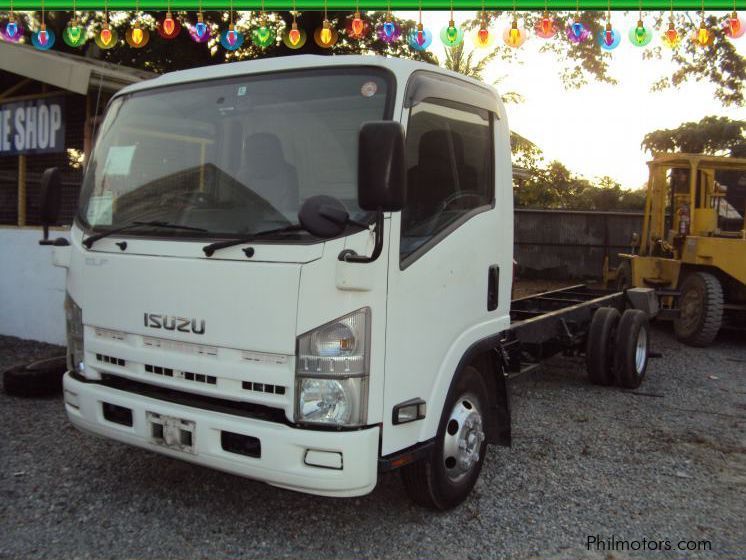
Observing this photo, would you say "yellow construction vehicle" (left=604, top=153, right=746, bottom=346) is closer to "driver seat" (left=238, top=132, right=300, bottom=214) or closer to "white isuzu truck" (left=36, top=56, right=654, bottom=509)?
"white isuzu truck" (left=36, top=56, right=654, bottom=509)

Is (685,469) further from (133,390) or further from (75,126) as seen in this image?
(75,126)

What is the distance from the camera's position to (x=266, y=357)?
301 centimetres

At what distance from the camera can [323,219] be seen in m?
2.87

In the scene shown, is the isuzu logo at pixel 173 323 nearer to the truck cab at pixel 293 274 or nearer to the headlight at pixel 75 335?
the truck cab at pixel 293 274

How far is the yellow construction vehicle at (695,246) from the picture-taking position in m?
9.18

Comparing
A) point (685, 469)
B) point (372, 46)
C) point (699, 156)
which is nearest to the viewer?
point (685, 469)

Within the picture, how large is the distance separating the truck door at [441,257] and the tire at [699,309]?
237 inches

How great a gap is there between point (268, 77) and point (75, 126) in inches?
218

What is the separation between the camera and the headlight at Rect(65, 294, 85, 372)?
364 cm

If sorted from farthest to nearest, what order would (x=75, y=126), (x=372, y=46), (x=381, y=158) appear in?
1. (x=372, y=46)
2. (x=75, y=126)
3. (x=381, y=158)

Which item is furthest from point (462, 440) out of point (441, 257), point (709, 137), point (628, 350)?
point (709, 137)

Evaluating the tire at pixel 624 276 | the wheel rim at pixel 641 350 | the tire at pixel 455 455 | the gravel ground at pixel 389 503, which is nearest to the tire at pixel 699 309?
the tire at pixel 624 276

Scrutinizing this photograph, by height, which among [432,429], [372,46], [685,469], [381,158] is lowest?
[685,469]

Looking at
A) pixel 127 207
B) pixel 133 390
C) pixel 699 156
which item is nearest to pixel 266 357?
pixel 133 390
